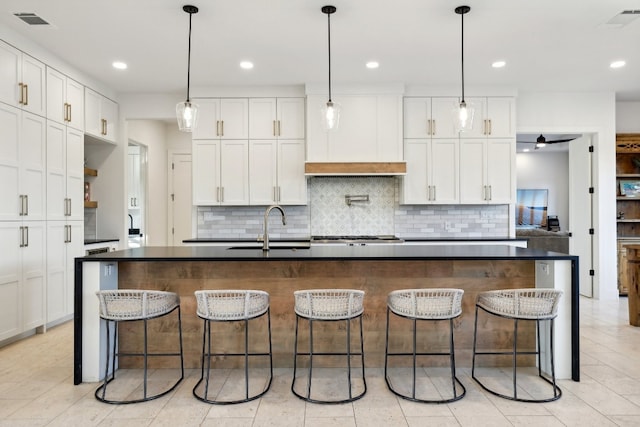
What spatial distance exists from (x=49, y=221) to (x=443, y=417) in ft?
12.9

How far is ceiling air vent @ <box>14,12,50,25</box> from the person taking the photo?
328 centimetres

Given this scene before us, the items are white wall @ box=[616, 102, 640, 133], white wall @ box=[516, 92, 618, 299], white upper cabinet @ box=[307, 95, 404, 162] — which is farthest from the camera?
white wall @ box=[616, 102, 640, 133]

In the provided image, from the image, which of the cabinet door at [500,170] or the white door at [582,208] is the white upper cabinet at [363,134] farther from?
the white door at [582,208]

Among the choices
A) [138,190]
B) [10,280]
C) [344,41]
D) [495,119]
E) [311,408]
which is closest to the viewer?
[311,408]

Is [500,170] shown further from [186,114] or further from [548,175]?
[548,175]

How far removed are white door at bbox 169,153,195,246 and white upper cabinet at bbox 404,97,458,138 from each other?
3902 mm

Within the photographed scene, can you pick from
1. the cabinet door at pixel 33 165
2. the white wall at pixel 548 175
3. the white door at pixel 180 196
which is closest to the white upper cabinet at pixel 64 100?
the cabinet door at pixel 33 165

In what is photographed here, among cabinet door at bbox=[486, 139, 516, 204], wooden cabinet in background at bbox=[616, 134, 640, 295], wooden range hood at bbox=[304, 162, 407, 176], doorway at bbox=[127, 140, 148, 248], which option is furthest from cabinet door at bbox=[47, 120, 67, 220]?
wooden cabinet in background at bbox=[616, 134, 640, 295]

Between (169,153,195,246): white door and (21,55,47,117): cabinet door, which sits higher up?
(21,55,47,117): cabinet door

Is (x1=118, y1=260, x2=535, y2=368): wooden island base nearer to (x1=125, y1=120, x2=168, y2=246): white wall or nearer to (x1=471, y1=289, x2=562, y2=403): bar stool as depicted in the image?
(x1=471, y1=289, x2=562, y2=403): bar stool

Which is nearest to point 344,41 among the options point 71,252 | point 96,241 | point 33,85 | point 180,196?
point 33,85

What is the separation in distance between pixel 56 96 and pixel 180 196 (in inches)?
120

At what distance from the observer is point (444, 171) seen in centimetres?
522

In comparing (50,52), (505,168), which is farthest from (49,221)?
(505,168)
